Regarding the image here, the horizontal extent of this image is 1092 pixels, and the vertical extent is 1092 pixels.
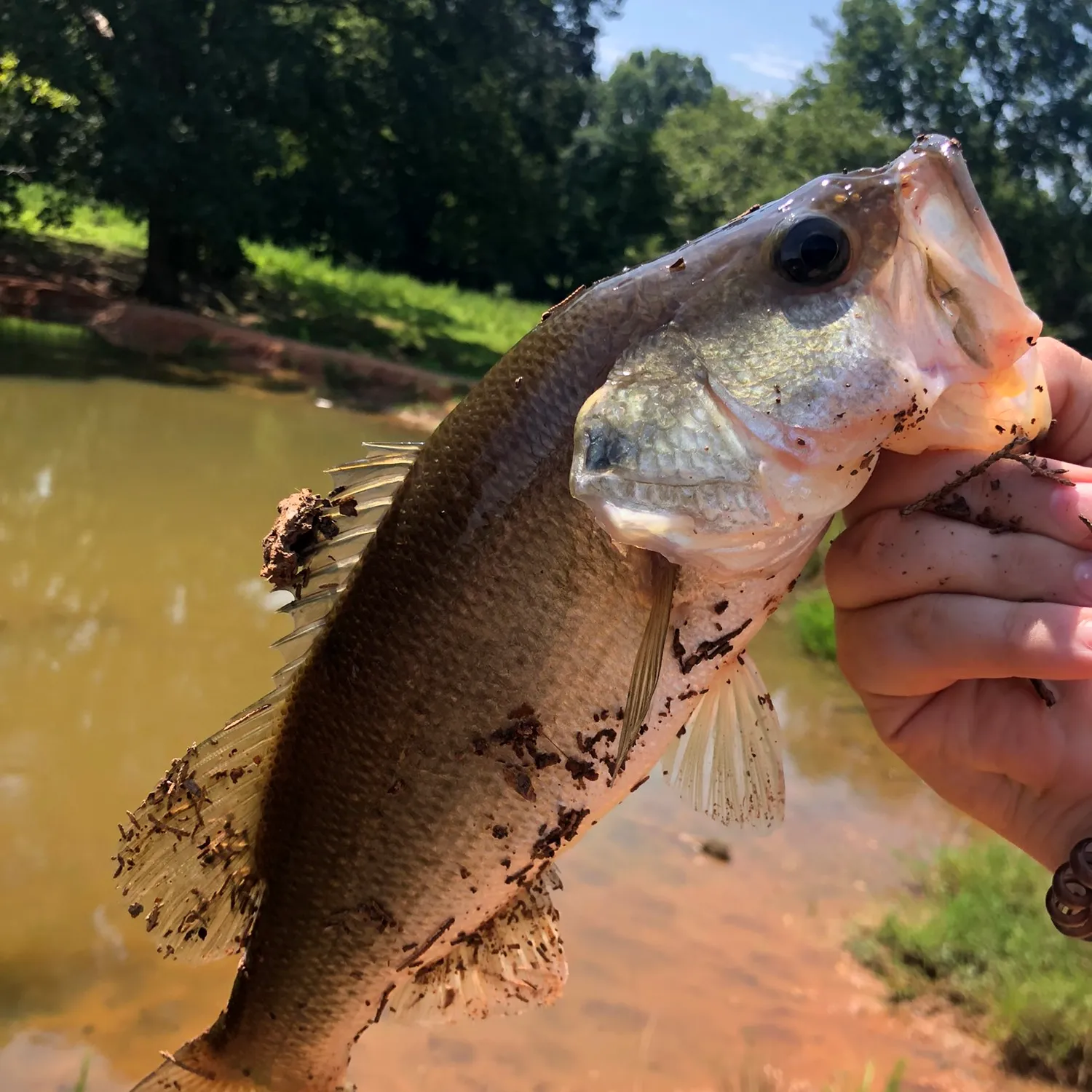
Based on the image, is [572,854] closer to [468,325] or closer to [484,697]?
[484,697]

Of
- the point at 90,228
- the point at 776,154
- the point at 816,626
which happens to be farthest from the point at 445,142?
the point at 816,626

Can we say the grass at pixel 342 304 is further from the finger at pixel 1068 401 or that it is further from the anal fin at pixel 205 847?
the finger at pixel 1068 401

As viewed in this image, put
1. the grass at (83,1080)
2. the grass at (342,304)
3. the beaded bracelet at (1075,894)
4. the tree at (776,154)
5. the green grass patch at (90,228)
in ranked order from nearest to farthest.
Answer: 1. the beaded bracelet at (1075,894)
2. the grass at (83,1080)
3. the grass at (342,304)
4. the green grass patch at (90,228)
5. the tree at (776,154)

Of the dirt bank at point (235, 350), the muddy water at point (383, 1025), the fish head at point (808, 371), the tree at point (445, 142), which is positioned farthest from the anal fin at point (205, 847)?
the tree at point (445, 142)

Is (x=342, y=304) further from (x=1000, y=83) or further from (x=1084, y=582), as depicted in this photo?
(x=1000, y=83)

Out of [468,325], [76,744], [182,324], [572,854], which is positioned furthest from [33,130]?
[572,854]

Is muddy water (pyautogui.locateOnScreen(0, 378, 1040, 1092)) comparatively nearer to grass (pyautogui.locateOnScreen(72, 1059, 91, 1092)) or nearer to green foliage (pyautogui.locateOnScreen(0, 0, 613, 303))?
grass (pyautogui.locateOnScreen(72, 1059, 91, 1092))

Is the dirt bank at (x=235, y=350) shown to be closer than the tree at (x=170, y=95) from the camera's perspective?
No

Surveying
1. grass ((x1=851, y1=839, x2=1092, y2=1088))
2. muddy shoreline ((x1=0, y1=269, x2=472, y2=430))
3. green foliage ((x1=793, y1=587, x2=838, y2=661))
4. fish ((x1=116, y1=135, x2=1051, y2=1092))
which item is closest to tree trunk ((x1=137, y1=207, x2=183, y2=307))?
muddy shoreline ((x1=0, y1=269, x2=472, y2=430))
